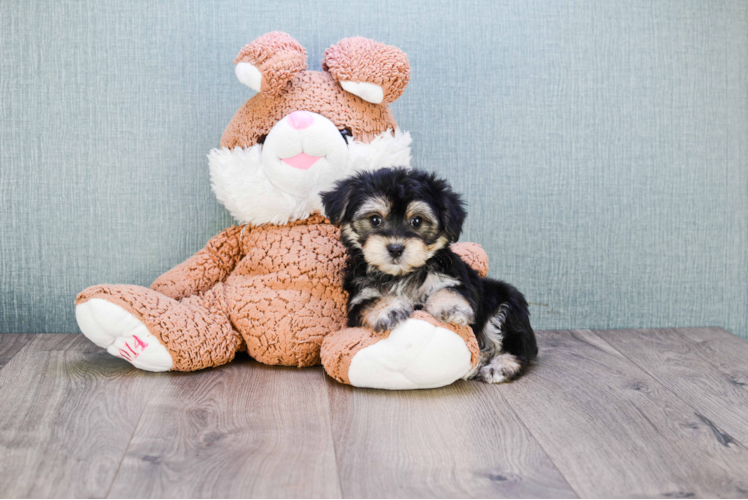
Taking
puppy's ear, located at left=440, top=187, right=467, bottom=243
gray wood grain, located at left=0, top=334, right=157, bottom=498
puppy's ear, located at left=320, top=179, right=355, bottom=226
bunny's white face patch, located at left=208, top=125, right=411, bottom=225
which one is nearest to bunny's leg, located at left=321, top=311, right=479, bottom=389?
puppy's ear, located at left=440, top=187, right=467, bottom=243

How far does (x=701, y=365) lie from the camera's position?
2.41 meters

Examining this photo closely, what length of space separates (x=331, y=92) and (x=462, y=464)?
1367 mm

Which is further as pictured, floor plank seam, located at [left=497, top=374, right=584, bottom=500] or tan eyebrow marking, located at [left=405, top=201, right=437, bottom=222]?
tan eyebrow marking, located at [left=405, top=201, right=437, bottom=222]

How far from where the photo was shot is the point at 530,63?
8.98 ft

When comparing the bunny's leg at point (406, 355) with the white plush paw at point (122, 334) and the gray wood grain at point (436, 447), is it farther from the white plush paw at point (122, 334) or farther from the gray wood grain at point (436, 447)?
the white plush paw at point (122, 334)

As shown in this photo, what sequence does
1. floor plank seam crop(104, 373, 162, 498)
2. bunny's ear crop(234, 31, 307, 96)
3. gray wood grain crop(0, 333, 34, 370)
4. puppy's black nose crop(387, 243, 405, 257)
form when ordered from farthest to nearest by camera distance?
1. gray wood grain crop(0, 333, 34, 370)
2. bunny's ear crop(234, 31, 307, 96)
3. puppy's black nose crop(387, 243, 405, 257)
4. floor plank seam crop(104, 373, 162, 498)

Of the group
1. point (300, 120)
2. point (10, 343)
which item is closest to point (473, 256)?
point (300, 120)

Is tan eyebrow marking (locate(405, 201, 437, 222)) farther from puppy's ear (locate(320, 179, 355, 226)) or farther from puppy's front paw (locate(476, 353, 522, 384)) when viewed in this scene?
puppy's front paw (locate(476, 353, 522, 384))

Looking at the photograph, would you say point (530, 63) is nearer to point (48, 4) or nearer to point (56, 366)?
point (48, 4)

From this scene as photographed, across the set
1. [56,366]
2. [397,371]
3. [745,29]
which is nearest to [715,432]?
[397,371]

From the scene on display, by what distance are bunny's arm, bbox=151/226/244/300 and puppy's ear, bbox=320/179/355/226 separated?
61 centimetres

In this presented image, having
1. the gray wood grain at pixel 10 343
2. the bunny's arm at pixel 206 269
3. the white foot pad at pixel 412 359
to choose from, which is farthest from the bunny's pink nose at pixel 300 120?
the gray wood grain at pixel 10 343

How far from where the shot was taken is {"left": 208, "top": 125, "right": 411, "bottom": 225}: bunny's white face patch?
85.1 inches

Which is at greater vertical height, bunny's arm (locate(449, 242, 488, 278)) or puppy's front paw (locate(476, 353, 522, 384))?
bunny's arm (locate(449, 242, 488, 278))
